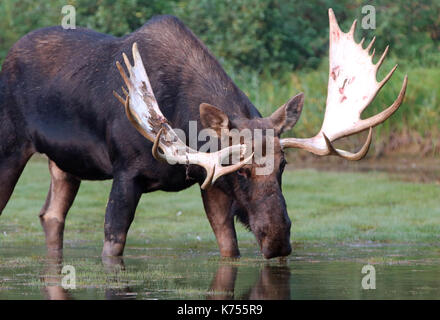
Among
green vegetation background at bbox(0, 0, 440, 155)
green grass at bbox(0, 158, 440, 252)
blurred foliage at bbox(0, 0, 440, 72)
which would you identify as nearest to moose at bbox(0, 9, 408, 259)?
green grass at bbox(0, 158, 440, 252)

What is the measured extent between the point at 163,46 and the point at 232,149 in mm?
1676

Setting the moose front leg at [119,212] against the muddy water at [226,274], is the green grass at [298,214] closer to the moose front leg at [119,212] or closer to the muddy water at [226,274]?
the muddy water at [226,274]

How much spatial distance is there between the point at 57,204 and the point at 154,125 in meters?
2.29

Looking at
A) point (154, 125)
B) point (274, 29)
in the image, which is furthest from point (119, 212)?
point (274, 29)

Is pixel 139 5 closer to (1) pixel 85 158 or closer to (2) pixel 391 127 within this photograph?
(2) pixel 391 127

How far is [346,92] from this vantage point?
9586 mm

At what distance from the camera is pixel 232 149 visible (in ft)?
28.9

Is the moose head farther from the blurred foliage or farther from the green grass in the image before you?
the blurred foliage

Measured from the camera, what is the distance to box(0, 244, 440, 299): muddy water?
7.71 meters

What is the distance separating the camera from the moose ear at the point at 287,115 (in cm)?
925

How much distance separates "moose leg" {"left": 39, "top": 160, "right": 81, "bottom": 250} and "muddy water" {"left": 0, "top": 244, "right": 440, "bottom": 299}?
0.30 m

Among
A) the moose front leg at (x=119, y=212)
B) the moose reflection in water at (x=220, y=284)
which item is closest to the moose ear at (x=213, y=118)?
the moose front leg at (x=119, y=212)
